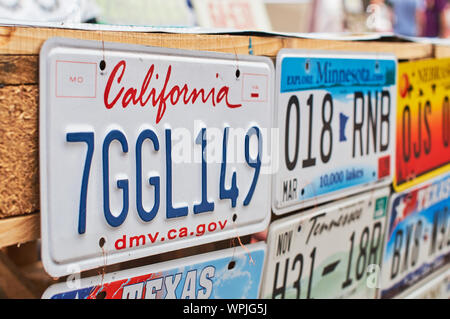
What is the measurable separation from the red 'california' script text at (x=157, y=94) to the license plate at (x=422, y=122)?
80 centimetres

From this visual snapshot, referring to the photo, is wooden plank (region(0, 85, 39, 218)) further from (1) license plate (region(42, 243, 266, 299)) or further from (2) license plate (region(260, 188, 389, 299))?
(2) license plate (region(260, 188, 389, 299))

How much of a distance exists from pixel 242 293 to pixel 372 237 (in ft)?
1.86

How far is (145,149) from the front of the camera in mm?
957

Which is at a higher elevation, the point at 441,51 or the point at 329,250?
the point at 441,51

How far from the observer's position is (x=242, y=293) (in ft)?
3.99

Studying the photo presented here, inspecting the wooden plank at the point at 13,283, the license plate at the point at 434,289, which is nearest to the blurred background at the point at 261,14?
the wooden plank at the point at 13,283

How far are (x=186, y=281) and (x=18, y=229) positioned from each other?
0.36 meters

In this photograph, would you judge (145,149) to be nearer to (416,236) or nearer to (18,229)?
(18,229)

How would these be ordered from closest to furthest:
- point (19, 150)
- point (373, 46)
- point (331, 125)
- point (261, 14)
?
point (19, 150), point (331, 125), point (373, 46), point (261, 14)

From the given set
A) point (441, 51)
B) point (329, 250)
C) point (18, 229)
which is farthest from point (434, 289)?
point (18, 229)

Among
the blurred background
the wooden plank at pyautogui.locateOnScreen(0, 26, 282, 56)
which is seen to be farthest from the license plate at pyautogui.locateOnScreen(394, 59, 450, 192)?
the wooden plank at pyautogui.locateOnScreen(0, 26, 282, 56)

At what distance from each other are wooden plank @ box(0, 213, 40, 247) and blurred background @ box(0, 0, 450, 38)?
54 cm
